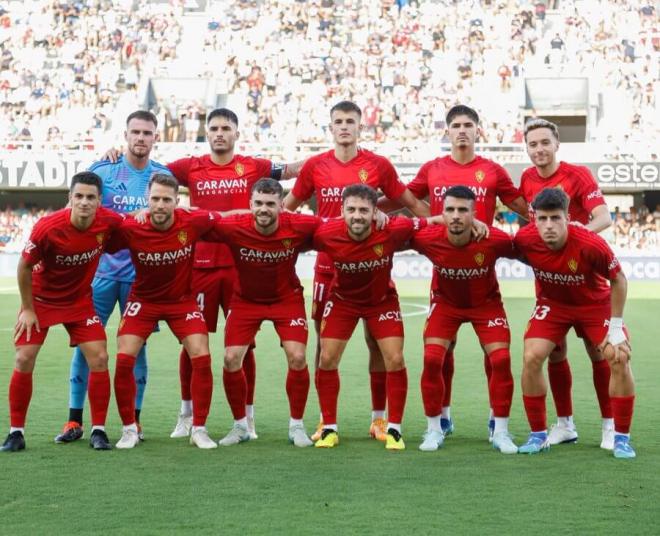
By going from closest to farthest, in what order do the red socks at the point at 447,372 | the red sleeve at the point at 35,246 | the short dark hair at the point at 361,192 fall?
the red sleeve at the point at 35,246
the short dark hair at the point at 361,192
the red socks at the point at 447,372

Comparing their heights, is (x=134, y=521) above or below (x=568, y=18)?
below

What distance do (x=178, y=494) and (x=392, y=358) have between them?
2168 mm

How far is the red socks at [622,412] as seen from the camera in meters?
6.45

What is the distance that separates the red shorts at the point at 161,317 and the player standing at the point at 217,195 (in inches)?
19.7

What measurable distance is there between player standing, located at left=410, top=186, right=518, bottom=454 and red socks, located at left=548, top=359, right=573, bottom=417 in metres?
0.44

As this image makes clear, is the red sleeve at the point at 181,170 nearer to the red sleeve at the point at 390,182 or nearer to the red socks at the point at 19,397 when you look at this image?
the red sleeve at the point at 390,182

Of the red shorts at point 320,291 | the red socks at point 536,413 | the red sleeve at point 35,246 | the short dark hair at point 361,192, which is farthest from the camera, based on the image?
the red shorts at point 320,291

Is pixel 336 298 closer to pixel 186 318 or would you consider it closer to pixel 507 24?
pixel 186 318

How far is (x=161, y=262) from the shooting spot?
6984mm

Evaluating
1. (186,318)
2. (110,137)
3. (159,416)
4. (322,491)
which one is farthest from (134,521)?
(110,137)

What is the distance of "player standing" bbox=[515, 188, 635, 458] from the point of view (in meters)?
6.50

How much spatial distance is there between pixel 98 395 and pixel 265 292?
1310mm

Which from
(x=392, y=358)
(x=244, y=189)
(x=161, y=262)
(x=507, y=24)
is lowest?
(x=392, y=358)

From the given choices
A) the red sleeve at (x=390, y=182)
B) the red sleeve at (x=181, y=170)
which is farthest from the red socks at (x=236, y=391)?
the red sleeve at (x=390, y=182)
